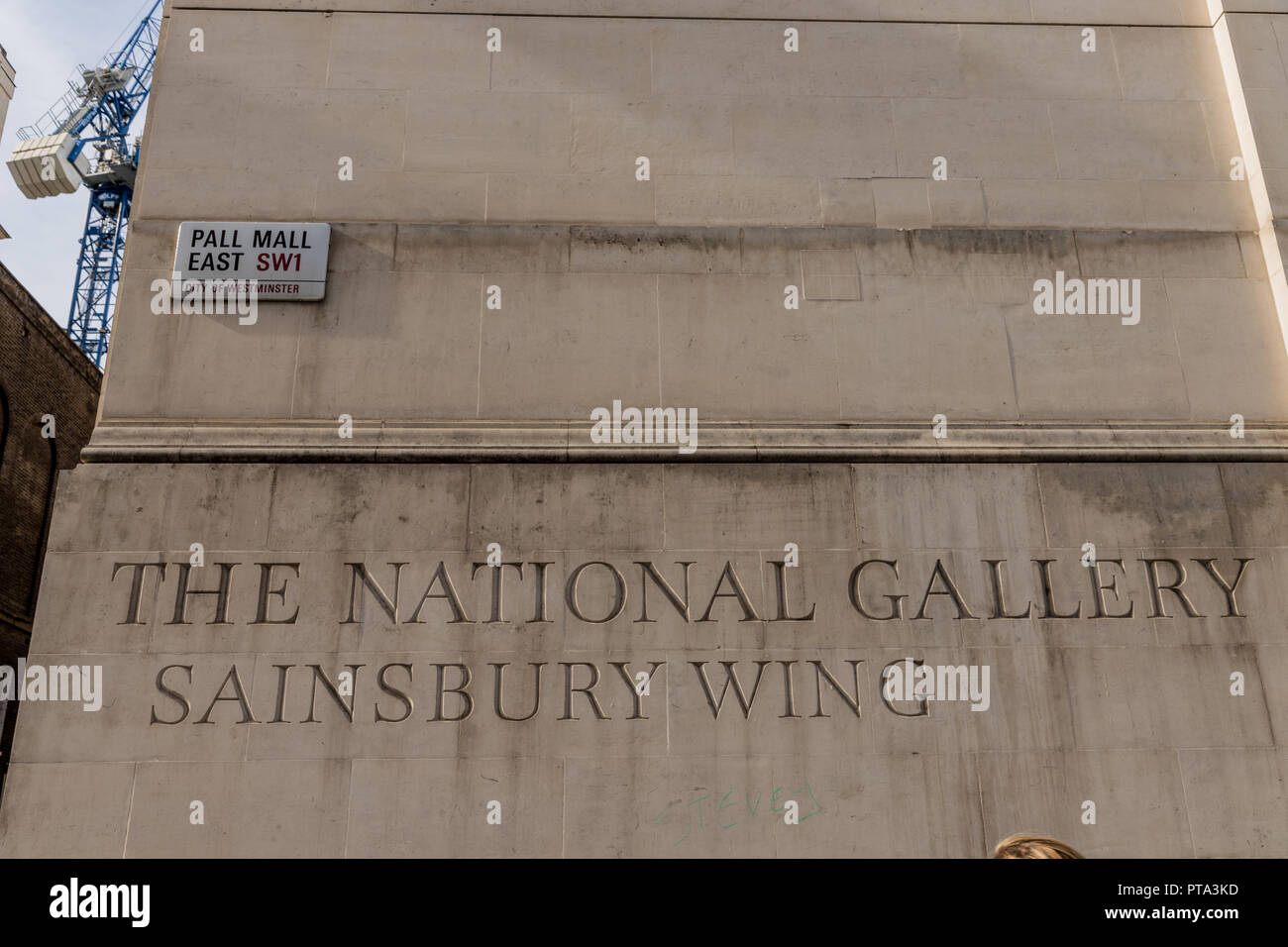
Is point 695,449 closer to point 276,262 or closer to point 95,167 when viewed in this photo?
point 276,262

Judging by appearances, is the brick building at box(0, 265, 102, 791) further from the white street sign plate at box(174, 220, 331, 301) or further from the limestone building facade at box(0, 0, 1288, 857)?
the limestone building facade at box(0, 0, 1288, 857)

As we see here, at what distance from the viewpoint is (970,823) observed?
8.31 m

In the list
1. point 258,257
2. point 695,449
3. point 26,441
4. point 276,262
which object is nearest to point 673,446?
point 695,449

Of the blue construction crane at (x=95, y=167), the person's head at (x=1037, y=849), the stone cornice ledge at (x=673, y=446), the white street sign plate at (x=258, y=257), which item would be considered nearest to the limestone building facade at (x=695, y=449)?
the stone cornice ledge at (x=673, y=446)

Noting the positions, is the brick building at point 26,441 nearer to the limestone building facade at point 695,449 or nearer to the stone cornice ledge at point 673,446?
the limestone building facade at point 695,449

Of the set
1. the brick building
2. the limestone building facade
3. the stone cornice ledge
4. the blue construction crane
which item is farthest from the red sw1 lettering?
the blue construction crane

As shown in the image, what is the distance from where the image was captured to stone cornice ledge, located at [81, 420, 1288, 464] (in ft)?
30.3

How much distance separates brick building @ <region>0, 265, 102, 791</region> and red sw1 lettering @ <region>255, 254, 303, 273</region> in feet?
59.6

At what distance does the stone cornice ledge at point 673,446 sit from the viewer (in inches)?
364

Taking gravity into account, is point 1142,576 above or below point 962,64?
below

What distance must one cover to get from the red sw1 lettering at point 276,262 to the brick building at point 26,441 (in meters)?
18.2
